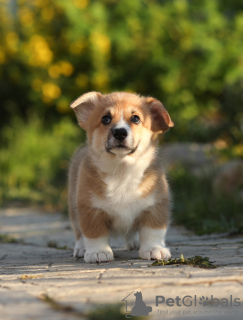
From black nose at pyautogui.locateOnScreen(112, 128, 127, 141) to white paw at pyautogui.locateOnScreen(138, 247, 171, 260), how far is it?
792 mm

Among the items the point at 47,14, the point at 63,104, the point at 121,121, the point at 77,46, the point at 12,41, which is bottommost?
the point at 121,121

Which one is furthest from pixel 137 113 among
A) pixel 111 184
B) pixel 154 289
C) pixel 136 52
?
pixel 136 52

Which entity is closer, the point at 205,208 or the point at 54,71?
the point at 205,208

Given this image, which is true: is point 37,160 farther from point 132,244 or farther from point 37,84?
point 132,244

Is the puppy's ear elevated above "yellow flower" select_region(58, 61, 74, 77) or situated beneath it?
situated beneath

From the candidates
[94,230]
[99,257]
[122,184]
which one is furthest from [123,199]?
[99,257]

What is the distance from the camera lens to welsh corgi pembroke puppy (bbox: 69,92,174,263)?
11.8 ft

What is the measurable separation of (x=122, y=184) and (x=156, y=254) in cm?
55

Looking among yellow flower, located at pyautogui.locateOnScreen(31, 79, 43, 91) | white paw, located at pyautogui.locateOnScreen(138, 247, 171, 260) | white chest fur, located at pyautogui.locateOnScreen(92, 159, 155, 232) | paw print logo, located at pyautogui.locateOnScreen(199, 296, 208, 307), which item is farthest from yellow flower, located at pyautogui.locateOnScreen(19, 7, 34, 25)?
paw print logo, located at pyautogui.locateOnScreen(199, 296, 208, 307)

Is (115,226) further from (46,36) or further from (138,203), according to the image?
(46,36)

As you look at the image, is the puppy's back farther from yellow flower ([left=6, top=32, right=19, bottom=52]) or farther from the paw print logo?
yellow flower ([left=6, top=32, right=19, bottom=52])

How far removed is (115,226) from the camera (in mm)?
3703

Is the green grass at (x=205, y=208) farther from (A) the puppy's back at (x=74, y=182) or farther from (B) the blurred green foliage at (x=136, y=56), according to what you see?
(B) the blurred green foliage at (x=136, y=56)

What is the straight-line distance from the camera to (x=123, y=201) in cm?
361
